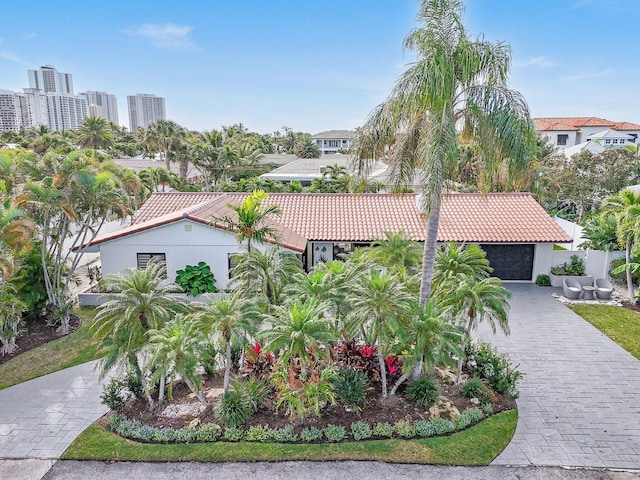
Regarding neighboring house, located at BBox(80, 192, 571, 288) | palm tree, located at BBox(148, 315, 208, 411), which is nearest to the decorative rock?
palm tree, located at BBox(148, 315, 208, 411)

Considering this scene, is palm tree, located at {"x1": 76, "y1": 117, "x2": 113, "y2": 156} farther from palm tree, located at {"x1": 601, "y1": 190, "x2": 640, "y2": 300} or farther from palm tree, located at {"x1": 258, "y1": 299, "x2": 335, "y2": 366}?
palm tree, located at {"x1": 601, "y1": 190, "x2": 640, "y2": 300}

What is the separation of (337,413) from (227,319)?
3.86 meters

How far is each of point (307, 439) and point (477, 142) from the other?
8.37 meters

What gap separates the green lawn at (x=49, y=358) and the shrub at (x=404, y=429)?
10.3 metres

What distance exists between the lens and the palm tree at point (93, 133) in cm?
5366

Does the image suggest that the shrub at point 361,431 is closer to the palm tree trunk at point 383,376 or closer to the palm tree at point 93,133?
the palm tree trunk at point 383,376

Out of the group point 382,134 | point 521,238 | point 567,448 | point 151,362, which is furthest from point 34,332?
point 521,238

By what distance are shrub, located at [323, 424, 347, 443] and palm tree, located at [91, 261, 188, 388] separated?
4.72 meters

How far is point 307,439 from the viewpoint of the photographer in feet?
34.2

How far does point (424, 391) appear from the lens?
1176 cm

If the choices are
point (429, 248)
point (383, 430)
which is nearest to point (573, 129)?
point (429, 248)

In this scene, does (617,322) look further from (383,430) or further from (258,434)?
(258,434)

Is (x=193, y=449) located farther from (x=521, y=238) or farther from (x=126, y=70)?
(x=126, y=70)

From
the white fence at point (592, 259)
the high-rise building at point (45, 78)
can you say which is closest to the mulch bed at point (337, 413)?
the white fence at point (592, 259)
